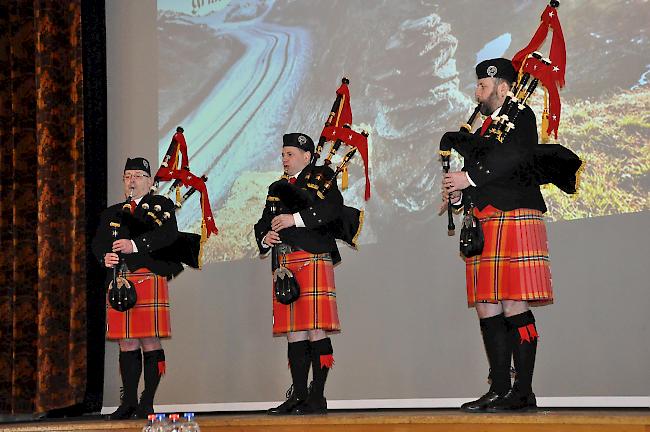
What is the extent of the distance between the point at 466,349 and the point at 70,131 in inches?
128

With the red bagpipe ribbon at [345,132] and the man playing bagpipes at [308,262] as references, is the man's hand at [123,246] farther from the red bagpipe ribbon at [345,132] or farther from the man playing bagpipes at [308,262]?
the red bagpipe ribbon at [345,132]

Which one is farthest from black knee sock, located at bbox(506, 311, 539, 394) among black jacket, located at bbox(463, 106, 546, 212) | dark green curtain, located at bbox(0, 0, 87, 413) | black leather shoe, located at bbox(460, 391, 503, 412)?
dark green curtain, located at bbox(0, 0, 87, 413)

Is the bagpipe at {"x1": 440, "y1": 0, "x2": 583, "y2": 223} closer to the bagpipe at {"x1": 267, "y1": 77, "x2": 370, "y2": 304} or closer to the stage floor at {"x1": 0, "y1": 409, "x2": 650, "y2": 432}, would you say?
the bagpipe at {"x1": 267, "y1": 77, "x2": 370, "y2": 304}

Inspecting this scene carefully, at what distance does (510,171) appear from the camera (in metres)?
3.72

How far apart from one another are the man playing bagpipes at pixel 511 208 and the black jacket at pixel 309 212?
78 centimetres

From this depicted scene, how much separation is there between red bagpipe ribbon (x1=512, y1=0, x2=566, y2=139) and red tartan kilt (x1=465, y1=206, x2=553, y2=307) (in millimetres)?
425

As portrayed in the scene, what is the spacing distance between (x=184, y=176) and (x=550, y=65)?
7.59ft

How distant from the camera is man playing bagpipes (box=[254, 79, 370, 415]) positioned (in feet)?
14.4

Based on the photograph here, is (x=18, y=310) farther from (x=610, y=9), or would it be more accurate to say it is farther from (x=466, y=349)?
(x=610, y=9)

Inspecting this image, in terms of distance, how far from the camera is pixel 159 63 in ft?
20.5

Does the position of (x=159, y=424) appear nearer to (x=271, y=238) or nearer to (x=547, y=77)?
(x=271, y=238)

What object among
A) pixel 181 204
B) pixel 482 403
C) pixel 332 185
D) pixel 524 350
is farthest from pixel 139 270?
pixel 524 350

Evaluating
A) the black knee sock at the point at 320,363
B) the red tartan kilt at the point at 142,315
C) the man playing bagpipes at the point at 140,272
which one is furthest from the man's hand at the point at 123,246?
the black knee sock at the point at 320,363

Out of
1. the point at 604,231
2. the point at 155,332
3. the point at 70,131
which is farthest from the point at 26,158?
the point at 604,231
